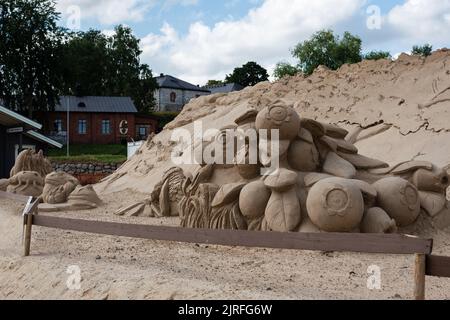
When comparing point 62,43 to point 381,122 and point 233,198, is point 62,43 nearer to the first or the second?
point 381,122

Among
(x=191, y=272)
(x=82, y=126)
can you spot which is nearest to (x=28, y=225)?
(x=191, y=272)

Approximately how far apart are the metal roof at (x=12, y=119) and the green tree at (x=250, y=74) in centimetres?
3234

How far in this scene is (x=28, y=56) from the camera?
107 feet

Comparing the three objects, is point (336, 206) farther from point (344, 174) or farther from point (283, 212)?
point (344, 174)

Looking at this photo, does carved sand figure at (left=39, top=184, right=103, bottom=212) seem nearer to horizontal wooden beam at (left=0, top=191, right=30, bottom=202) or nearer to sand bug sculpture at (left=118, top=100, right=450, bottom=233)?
horizontal wooden beam at (left=0, top=191, right=30, bottom=202)

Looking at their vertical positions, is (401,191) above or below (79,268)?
above

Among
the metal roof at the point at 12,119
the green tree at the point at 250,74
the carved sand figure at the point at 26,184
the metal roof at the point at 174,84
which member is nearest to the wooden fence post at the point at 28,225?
the carved sand figure at the point at 26,184

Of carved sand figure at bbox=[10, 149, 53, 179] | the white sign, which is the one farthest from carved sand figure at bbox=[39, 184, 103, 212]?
the white sign

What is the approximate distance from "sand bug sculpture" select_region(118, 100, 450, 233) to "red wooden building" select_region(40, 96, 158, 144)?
2783cm

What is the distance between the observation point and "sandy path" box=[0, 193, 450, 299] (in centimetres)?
368

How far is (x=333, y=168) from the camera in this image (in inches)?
232
